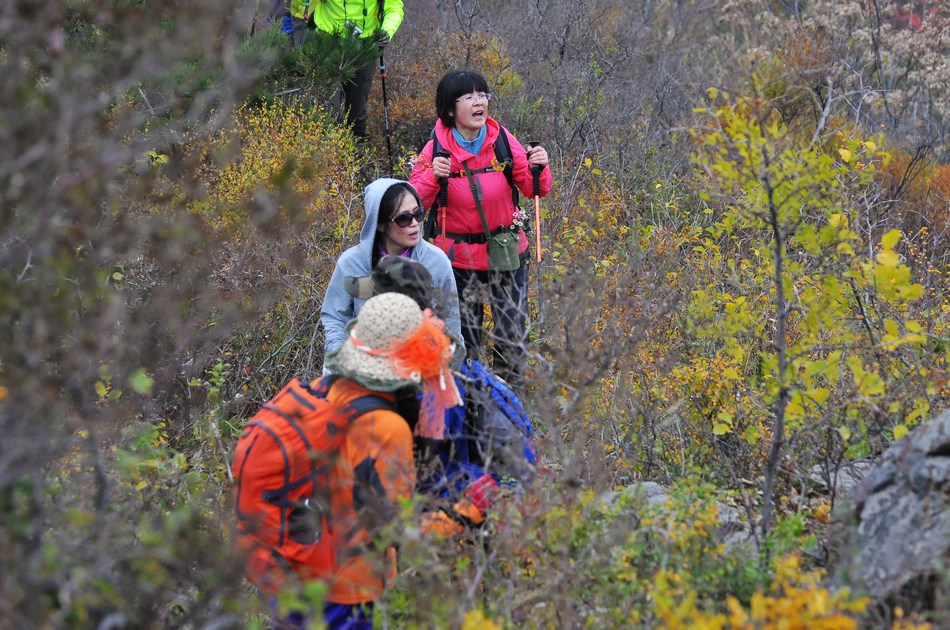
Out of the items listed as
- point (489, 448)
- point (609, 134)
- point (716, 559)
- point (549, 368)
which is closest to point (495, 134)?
point (549, 368)

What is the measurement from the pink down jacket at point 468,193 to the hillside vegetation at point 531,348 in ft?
1.47

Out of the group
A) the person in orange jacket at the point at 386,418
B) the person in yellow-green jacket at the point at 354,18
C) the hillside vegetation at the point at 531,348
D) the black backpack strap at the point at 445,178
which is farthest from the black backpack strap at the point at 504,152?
the person in yellow-green jacket at the point at 354,18

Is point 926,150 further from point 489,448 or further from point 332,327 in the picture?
point 489,448

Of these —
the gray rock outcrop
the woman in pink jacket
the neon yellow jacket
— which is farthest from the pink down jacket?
the neon yellow jacket

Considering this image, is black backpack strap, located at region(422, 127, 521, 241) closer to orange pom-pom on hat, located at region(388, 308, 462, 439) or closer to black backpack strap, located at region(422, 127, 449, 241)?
black backpack strap, located at region(422, 127, 449, 241)

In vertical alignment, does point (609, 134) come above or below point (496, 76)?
below

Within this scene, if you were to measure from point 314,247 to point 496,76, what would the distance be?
374cm

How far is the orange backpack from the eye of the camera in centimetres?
262

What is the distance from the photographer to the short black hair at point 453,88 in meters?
4.71

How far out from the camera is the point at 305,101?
24.2ft

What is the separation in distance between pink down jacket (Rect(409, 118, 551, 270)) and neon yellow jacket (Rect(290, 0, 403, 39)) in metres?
3.04

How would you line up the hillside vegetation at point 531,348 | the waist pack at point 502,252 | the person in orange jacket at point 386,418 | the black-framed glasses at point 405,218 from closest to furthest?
the hillside vegetation at point 531,348
the person in orange jacket at point 386,418
the black-framed glasses at point 405,218
the waist pack at point 502,252

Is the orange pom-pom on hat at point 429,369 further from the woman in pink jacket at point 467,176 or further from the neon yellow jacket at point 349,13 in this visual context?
the neon yellow jacket at point 349,13

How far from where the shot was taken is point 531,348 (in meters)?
4.11
